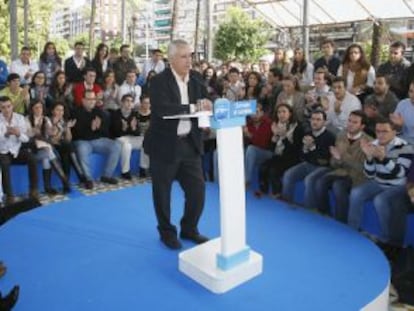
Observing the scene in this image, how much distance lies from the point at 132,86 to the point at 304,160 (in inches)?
121

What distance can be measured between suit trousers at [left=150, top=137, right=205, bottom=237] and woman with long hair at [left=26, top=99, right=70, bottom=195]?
2.43 metres

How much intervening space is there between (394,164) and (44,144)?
11.7 ft

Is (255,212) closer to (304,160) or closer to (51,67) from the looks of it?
(304,160)

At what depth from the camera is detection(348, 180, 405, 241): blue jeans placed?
150 inches

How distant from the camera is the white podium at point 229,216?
8.75 ft

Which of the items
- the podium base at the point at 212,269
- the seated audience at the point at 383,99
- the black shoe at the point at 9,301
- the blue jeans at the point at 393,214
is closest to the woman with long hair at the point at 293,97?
the seated audience at the point at 383,99

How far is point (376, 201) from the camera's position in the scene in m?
3.84

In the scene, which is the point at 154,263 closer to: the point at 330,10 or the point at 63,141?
the point at 63,141

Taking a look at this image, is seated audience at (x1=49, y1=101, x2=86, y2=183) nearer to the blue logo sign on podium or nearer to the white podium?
the white podium

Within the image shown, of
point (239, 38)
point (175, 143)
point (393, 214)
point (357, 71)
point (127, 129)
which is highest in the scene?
point (239, 38)

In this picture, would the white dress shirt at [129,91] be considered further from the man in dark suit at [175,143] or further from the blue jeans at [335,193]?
the man in dark suit at [175,143]

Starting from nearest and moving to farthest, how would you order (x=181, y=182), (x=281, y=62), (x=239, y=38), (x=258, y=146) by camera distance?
(x=181, y=182) < (x=258, y=146) < (x=281, y=62) < (x=239, y=38)

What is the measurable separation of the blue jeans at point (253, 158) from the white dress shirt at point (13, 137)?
7.81 ft

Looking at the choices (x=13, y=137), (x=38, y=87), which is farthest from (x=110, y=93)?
(x=13, y=137)
